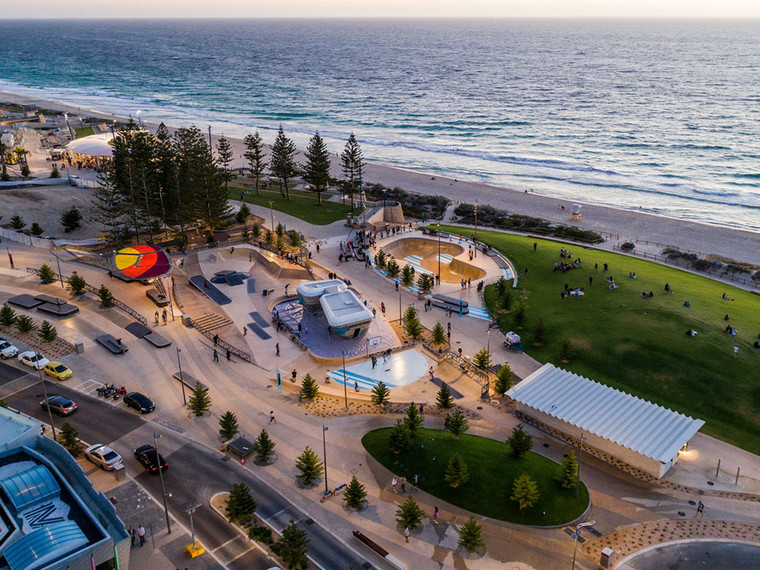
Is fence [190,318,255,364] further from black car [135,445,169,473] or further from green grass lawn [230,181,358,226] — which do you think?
green grass lawn [230,181,358,226]

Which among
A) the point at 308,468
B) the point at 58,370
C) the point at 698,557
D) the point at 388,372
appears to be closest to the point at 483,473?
the point at 308,468

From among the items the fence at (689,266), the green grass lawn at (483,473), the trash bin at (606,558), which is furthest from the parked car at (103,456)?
the fence at (689,266)

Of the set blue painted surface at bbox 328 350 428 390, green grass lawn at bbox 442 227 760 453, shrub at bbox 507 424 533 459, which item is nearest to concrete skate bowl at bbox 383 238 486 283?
green grass lawn at bbox 442 227 760 453

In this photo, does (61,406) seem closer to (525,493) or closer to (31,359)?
(31,359)

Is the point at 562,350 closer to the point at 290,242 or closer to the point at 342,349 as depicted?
the point at 342,349

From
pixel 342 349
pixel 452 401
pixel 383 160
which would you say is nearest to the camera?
pixel 452 401

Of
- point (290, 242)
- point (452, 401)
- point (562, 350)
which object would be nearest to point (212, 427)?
point (452, 401)
